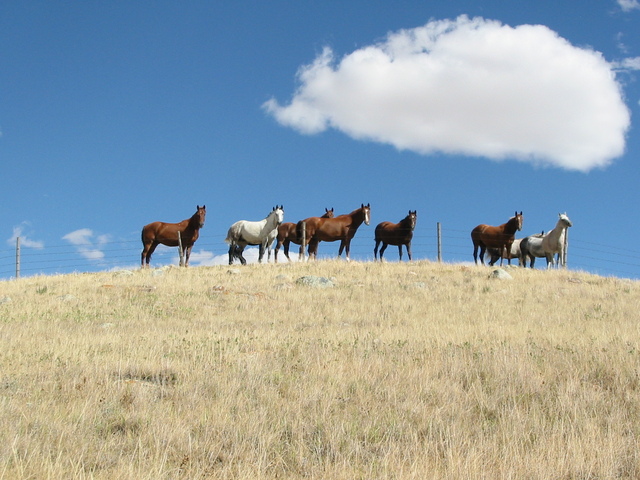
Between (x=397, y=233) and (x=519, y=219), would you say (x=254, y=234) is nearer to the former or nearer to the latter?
(x=397, y=233)

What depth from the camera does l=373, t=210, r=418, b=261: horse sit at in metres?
28.1

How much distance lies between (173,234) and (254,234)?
11.7 feet

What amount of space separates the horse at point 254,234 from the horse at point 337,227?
131 cm

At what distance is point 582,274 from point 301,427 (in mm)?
20358

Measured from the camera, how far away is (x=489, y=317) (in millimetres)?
13906

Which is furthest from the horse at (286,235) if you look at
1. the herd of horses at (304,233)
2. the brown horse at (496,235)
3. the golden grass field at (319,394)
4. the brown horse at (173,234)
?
the golden grass field at (319,394)

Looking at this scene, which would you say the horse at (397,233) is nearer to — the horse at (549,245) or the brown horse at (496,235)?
the brown horse at (496,235)

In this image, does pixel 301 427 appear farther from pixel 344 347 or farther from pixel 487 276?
pixel 487 276

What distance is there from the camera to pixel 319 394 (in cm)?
693

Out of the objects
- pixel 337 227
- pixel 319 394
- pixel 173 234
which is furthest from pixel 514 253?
pixel 319 394

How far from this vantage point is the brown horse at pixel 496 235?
28828mm

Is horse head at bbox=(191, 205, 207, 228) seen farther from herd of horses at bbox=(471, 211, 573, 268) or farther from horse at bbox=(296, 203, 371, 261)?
herd of horses at bbox=(471, 211, 573, 268)

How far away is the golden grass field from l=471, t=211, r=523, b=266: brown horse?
1447 cm

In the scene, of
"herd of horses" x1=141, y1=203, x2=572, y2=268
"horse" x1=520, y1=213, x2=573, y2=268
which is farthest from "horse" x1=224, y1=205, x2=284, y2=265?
"horse" x1=520, y1=213, x2=573, y2=268
